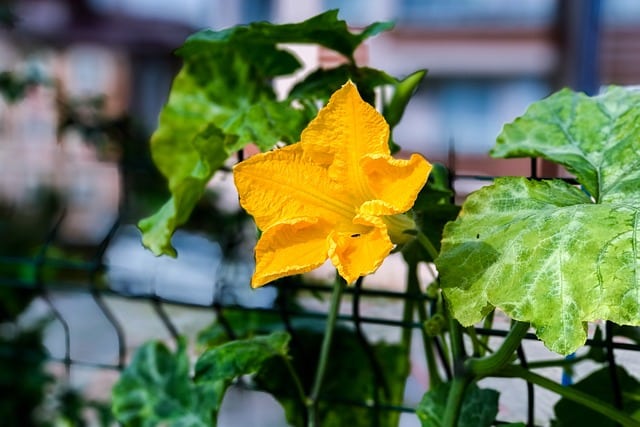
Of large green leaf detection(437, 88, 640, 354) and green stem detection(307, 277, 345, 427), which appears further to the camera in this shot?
green stem detection(307, 277, 345, 427)

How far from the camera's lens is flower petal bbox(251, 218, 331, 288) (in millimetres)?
439

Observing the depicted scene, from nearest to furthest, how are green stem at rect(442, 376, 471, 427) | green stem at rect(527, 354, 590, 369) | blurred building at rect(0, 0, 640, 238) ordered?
green stem at rect(442, 376, 471, 427) < green stem at rect(527, 354, 590, 369) < blurred building at rect(0, 0, 640, 238)

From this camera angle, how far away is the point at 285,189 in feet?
1.52

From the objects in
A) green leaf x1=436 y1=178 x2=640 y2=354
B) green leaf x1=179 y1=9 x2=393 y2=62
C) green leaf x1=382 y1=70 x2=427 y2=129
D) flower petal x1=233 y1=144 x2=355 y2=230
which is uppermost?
green leaf x1=179 y1=9 x2=393 y2=62

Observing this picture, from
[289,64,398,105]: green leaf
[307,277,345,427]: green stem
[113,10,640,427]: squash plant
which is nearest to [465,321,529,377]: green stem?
[113,10,640,427]: squash plant

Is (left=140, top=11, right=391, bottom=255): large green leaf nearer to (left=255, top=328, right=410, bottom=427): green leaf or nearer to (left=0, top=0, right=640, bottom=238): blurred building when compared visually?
(left=255, top=328, right=410, bottom=427): green leaf

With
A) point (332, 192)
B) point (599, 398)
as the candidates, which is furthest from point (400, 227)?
point (599, 398)

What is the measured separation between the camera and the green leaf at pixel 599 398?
2.03 ft

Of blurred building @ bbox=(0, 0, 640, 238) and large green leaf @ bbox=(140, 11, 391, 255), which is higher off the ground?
blurred building @ bbox=(0, 0, 640, 238)

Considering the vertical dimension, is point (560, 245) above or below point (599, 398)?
above

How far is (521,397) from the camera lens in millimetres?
676

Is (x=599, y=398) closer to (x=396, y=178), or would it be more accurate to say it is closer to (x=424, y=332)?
(x=424, y=332)

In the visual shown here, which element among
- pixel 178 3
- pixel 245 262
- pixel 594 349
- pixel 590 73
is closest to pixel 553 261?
pixel 594 349

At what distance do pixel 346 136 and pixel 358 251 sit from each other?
7 cm
